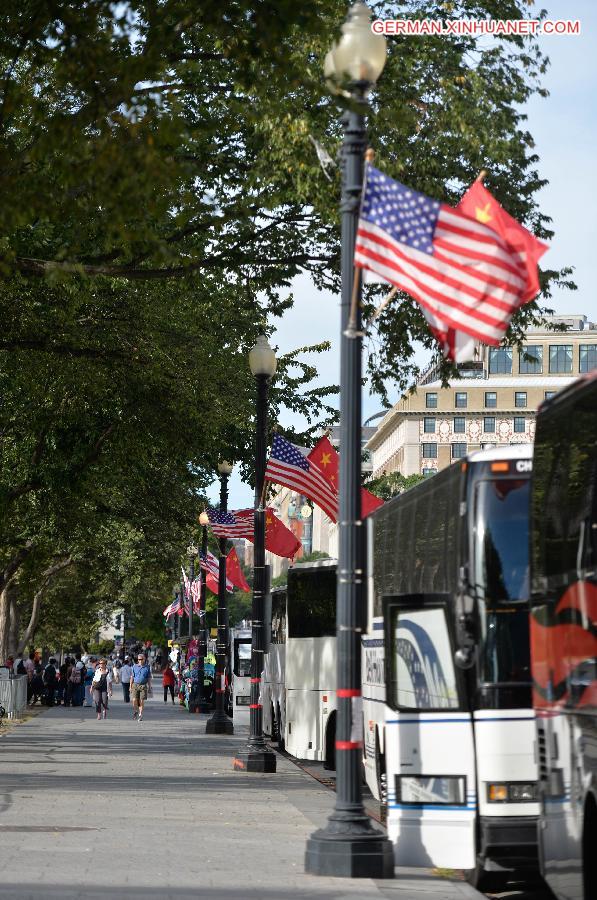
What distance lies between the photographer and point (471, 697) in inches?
501

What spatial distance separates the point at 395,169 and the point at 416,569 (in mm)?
4759

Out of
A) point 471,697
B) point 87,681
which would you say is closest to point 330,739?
point 471,697

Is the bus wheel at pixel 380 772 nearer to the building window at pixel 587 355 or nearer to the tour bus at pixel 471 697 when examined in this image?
the tour bus at pixel 471 697

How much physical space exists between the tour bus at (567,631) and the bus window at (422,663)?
186 centimetres

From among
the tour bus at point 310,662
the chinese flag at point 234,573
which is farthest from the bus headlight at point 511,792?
the chinese flag at point 234,573

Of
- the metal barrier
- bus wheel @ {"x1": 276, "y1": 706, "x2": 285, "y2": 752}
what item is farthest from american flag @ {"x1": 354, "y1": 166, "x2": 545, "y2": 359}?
the metal barrier

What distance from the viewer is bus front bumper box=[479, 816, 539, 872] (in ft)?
40.1

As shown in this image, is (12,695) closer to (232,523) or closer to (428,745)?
(232,523)

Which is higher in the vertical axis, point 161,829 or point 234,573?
point 234,573

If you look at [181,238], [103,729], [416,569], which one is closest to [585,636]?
[416,569]

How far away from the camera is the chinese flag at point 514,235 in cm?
1214

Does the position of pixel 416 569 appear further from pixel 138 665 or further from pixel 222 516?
pixel 138 665

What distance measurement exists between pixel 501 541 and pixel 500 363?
152 m

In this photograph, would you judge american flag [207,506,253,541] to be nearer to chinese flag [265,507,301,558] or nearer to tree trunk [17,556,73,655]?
chinese flag [265,507,301,558]
